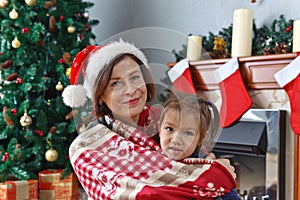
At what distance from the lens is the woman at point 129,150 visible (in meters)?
0.75

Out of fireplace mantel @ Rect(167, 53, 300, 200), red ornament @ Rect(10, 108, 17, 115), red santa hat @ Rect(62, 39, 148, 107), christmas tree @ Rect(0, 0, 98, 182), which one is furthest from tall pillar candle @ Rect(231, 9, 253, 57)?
red santa hat @ Rect(62, 39, 148, 107)

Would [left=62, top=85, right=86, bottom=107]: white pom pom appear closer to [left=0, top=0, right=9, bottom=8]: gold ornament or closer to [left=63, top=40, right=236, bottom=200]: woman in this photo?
[left=63, top=40, right=236, bottom=200]: woman

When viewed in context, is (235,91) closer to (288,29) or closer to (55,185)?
(288,29)

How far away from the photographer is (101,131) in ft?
2.73

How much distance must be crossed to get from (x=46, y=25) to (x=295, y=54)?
1.50 m

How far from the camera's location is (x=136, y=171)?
76 cm

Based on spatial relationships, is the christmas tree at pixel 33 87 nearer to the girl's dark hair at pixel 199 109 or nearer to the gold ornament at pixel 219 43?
the gold ornament at pixel 219 43

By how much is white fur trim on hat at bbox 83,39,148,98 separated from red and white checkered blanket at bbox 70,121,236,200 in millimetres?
79

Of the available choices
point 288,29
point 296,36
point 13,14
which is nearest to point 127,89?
point 296,36

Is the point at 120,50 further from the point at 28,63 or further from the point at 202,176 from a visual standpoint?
the point at 28,63

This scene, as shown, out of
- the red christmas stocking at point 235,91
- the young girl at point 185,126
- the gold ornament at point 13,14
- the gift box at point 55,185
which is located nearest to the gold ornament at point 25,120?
the gift box at point 55,185

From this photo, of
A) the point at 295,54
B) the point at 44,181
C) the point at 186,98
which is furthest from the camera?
the point at 44,181

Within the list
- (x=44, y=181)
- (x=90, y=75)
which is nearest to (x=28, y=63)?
(x=44, y=181)

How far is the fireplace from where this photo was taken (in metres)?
2.62
